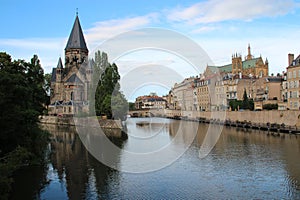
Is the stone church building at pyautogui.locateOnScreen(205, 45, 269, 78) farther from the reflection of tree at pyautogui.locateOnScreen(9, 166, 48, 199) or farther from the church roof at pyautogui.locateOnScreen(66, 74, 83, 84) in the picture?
the reflection of tree at pyautogui.locateOnScreen(9, 166, 48, 199)

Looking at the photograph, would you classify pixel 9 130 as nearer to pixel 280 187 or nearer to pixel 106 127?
pixel 280 187

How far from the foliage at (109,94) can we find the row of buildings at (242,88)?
91.4ft

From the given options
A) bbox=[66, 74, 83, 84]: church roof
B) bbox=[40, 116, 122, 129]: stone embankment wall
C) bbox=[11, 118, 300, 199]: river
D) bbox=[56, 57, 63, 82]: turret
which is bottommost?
bbox=[11, 118, 300, 199]: river

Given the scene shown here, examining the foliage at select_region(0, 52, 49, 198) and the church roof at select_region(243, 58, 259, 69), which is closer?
the foliage at select_region(0, 52, 49, 198)

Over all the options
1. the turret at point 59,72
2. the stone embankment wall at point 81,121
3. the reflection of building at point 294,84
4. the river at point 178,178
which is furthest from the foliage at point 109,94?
the turret at point 59,72

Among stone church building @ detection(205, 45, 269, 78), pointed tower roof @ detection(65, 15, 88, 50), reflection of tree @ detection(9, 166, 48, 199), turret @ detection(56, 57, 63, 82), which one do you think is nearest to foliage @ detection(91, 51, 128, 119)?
reflection of tree @ detection(9, 166, 48, 199)

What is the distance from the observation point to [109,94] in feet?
179

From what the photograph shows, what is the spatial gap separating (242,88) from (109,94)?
39.0m

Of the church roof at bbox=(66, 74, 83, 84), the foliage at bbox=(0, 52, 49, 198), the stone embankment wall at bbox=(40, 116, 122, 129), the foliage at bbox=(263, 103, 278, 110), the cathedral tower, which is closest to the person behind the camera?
the foliage at bbox=(0, 52, 49, 198)

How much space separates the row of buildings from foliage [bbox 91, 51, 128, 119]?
91.4 ft

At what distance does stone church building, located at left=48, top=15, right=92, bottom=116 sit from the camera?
267 feet

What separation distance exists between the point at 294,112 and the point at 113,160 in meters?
28.3

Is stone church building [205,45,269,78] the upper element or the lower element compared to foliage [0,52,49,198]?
upper

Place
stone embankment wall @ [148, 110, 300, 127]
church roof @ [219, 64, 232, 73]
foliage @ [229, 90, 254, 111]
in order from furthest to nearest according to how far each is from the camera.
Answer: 1. church roof @ [219, 64, 232, 73]
2. foliage @ [229, 90, 254, 111]
3. stone embankment wall @ [148, 110, 300, 127]
